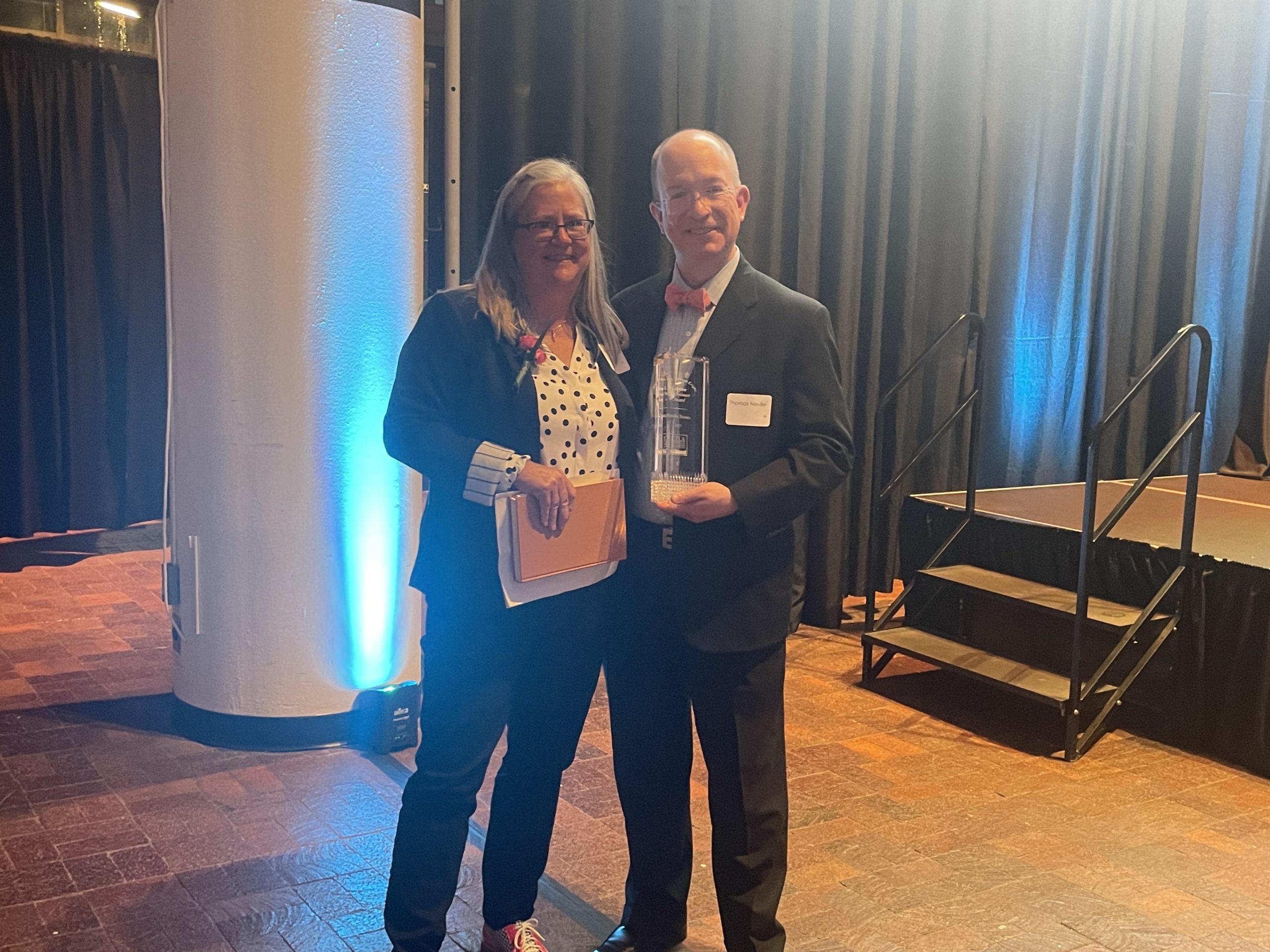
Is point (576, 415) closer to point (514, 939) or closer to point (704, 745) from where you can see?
point (704, 745)

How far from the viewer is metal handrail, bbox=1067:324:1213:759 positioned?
348cm

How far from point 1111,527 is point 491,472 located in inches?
94.5

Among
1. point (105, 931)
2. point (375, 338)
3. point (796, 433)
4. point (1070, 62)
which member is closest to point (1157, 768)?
point (796, 433)

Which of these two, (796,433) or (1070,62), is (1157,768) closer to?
(796,433)

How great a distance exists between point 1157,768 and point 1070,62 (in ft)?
13.2

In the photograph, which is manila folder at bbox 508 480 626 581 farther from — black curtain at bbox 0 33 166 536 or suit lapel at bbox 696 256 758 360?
black curtain at bbox 0 33 166 536

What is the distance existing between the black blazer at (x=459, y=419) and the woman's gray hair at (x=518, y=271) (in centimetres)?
3

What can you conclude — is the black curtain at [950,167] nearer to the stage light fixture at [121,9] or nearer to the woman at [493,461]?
the woman at [493,461]

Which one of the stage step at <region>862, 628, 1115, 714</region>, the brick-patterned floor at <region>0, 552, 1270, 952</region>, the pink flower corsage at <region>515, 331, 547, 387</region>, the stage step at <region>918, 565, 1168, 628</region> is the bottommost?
the brick-patterned floor at <region>0, 552, 1270, 952</region>

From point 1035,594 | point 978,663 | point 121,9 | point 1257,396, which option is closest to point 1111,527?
point 1035,594

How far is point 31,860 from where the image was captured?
2650 millimetres

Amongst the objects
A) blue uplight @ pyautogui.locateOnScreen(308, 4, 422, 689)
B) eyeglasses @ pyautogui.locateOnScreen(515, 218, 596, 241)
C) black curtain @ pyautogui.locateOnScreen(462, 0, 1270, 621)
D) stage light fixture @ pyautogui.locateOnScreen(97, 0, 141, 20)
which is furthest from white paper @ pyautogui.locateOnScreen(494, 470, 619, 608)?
stage light fixture @ pyautogui.locateOnScreen(97, 0, 141, 20)

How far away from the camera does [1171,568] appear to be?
3729mm

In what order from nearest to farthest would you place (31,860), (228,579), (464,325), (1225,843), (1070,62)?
(464,325), (31,860), (1225,843), (228,579), (1070,62)
